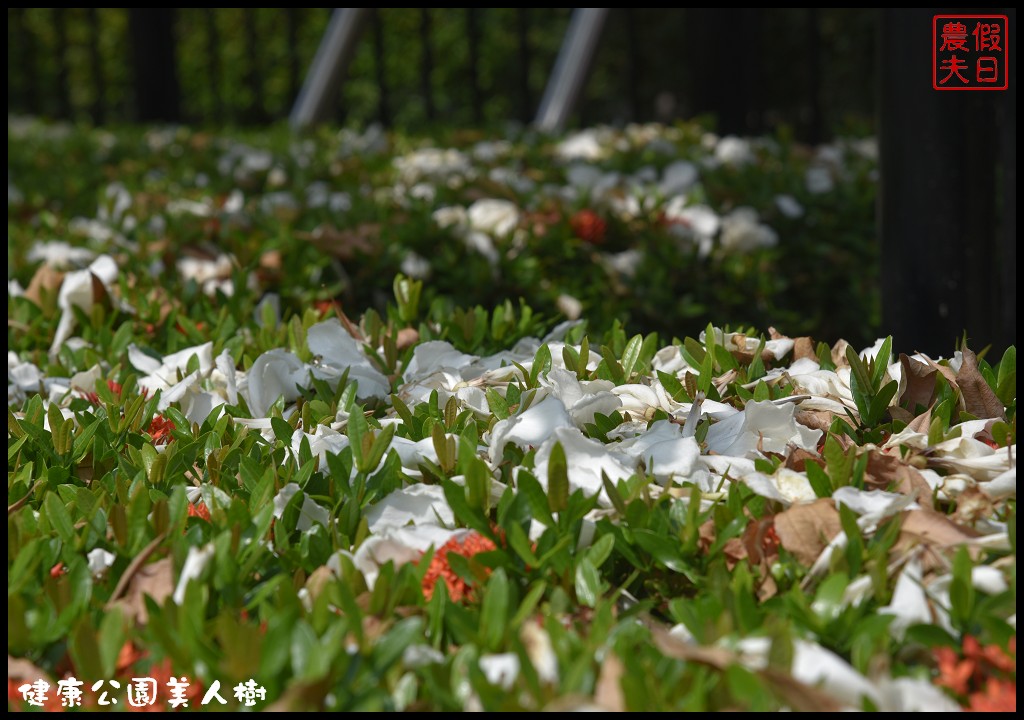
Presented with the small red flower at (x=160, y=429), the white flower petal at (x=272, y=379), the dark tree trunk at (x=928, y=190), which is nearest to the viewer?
the small red flower at (x=160, y=429)

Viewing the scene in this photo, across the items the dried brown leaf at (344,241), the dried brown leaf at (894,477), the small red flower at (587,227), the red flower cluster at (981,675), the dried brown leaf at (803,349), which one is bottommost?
the red flower cluster at (981,675)

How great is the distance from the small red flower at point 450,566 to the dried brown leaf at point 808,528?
14.9 inches

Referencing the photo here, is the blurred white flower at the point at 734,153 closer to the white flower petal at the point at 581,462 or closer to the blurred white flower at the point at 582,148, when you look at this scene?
the blurred white flower at the point at 582,148

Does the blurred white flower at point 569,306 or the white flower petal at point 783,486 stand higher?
the white flower petal at point 783,486

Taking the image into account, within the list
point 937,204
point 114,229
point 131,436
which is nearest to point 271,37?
point 114,229

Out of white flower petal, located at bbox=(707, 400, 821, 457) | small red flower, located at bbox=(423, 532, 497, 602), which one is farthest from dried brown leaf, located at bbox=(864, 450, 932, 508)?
small red flower, located at bbox=(423, 532, 497, 602)

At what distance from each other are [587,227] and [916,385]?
1990 mm

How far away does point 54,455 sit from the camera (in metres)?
1.83

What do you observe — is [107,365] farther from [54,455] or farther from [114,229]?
[114,229]

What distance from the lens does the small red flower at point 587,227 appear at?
12.3 feet

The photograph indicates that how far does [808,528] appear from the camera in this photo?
145 cm

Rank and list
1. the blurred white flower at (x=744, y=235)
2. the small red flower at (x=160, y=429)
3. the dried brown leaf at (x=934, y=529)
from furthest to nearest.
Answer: the blurred white flower at (x=744, y=235) → the small red flower at (x=160, y=429) → the dried brown leaf at (x=934, y=529)

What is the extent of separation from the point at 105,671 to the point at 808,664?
0.76 metres

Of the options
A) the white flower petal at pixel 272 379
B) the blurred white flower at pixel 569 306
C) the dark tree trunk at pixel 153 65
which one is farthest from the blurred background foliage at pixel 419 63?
the white flower petal at pixel 272 379
